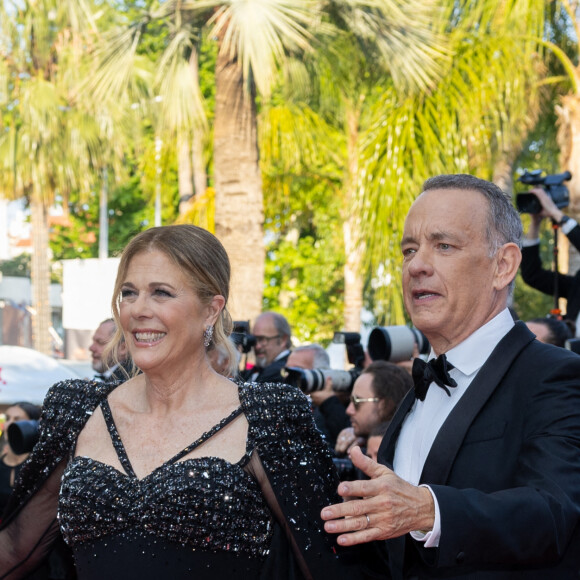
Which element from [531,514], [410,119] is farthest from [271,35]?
[531,514]

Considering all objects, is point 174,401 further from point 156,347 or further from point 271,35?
point 271,35

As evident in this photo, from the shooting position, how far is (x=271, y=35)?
297 inches

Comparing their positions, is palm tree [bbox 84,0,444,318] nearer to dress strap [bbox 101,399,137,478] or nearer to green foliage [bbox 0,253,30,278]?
dress strap [bbox 101,399,137,478]

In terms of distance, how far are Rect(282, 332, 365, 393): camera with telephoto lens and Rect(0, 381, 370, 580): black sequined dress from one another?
7.84ft

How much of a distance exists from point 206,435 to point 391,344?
2.02 meters

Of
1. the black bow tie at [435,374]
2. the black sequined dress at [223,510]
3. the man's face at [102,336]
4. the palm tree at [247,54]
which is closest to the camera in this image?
the black bow tie at [435,374]

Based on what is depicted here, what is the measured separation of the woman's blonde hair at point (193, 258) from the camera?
2.96 metres

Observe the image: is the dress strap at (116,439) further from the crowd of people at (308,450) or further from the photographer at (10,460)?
the photographer at (10,460)

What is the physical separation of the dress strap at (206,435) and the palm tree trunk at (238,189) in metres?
4.91

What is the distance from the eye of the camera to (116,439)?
292cm

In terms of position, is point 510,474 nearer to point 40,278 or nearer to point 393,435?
point 393,435

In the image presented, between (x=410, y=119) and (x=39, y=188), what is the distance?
8.56 m

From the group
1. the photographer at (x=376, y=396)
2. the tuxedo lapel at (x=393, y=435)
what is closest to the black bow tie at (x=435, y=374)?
the tuxedo lapel at (x=393, y=435)

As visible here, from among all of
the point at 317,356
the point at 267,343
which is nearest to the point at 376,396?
the point at 317,356
